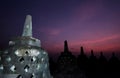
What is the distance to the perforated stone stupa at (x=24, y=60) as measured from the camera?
21.6 metres

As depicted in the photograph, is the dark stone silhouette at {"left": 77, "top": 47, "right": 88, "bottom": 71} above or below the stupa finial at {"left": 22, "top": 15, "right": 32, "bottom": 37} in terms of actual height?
below

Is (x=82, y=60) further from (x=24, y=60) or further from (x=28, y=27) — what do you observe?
(x=24, y=60)

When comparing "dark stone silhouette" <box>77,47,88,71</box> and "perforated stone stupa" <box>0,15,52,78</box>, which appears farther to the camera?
"dark stone silhouette" <box>77,47,88,71</box>

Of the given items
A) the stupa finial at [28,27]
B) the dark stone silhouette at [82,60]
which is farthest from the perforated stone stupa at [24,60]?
the dark stone silhouette at [82,60]

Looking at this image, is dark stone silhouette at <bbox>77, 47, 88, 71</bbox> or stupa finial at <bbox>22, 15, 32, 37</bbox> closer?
stupa finial at <bbox>22, 15, 32, 37</bbox>

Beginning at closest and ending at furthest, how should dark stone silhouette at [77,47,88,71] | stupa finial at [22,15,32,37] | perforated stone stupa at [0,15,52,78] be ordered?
perforated stone stupa at [0,15,52,78] < stupa finial at [22,15,32,37] < dark stone silhouette at [77,47,88,71]

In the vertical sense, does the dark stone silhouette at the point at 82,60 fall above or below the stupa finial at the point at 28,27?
below

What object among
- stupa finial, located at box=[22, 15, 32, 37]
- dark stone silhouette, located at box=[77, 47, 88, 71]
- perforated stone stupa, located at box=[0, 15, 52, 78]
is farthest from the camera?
dark stone silhouette, located at box=[77, 47, 88, 71]

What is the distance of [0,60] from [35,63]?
587cm

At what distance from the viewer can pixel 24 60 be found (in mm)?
21734

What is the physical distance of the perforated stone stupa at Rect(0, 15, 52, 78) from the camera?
2161 centimetres

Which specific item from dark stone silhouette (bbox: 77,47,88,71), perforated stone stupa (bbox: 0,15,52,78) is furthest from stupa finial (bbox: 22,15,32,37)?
dark stone silhouette (bbox: 77,47,88,71)

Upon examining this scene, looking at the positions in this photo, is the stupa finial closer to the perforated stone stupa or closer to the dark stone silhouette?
the perforated stone stupa

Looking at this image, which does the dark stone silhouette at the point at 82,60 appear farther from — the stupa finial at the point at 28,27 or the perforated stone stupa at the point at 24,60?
the stupa finial at the point at 28,27
